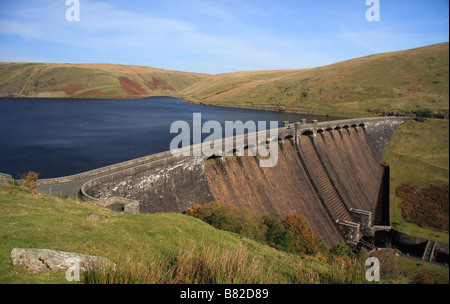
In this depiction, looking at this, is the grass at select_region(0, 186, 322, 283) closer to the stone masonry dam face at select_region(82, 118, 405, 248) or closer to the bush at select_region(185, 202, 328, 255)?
the bush at select_region(185, 202, 328, 255)

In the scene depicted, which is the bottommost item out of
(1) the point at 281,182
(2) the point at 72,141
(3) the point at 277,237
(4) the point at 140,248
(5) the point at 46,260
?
(3) the point at 277,237

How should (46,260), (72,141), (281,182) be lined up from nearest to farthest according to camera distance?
(46,260), (281,182), (72,141)

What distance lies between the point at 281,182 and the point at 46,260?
28.7m

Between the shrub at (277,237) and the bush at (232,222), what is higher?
the bush at (232,222)

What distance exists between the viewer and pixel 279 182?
3422cm

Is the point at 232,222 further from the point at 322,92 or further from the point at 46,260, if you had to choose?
the point at 322,92

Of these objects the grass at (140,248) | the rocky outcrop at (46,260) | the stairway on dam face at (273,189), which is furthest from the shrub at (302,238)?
the rocky outcrop at (46,260)

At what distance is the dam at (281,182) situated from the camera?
22.5 metres

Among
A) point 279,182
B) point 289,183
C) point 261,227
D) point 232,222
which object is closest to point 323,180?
point 289,183

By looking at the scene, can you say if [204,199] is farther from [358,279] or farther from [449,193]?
[449,193]

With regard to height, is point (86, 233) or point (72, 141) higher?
point (72, 141)

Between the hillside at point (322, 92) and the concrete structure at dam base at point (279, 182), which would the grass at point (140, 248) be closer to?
the concrete structure at dam base at point (279, 182)
